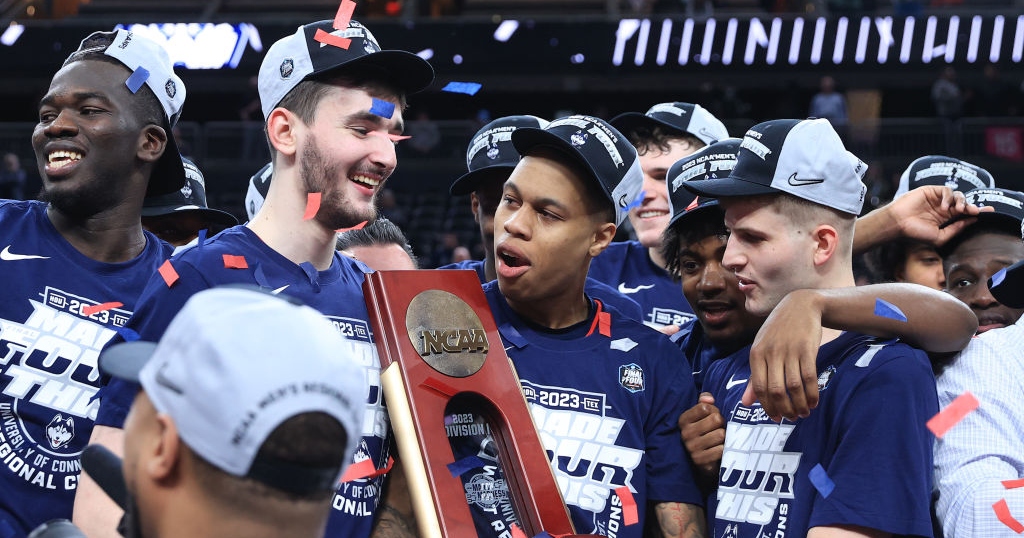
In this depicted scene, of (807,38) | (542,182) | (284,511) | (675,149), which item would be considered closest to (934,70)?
(807,38)

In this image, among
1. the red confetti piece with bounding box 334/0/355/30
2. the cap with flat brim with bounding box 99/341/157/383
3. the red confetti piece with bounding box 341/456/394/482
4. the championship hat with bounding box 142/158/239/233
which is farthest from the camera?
the championship hat with bounding box 142/158/239/233

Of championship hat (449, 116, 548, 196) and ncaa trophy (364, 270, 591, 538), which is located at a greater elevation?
championship hat (449, 116, 548, 196)

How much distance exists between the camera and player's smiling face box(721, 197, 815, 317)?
2932 millimetres

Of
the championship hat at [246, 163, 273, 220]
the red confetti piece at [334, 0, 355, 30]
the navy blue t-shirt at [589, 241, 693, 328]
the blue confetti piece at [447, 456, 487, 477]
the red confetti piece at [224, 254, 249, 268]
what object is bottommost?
the blue confetti piece at [447, 456, 487, 477]

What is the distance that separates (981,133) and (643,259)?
514 inches

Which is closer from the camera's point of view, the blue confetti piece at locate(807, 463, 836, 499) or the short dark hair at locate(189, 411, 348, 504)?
the short dark hair at locate(189, 411, 348, 504)

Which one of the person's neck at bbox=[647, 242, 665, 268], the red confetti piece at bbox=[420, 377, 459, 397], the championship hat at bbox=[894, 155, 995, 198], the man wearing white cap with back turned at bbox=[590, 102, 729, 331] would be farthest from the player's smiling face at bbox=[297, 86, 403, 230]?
the championship hat at bbox=[894, 155, 995, 198]

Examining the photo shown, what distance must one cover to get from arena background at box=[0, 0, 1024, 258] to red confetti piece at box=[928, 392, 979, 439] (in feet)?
43.5

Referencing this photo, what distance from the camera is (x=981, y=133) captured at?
53.2 feet

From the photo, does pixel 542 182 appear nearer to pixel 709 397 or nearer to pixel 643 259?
pixel 709 397

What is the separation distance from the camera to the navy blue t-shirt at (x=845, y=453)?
2.55 meters

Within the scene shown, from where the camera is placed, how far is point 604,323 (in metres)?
3.25

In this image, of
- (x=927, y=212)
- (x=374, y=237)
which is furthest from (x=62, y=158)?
(x=927, y=212)

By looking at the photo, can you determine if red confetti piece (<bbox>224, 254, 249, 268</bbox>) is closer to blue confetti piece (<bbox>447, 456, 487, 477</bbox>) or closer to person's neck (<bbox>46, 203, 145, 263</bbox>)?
person's neck (<bbox>46, 203, 145, 263</bbox>)
